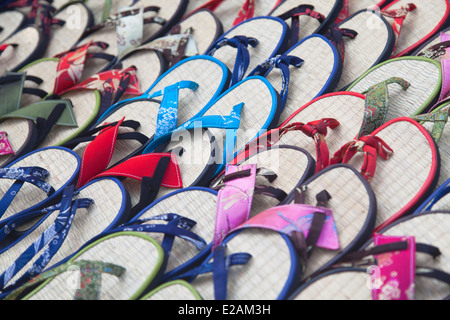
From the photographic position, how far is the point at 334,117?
1.13 m

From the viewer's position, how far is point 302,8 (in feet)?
4.65

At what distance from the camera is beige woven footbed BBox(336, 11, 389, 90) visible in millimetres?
1274

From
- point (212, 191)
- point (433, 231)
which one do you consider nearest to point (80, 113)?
point (212, 191)

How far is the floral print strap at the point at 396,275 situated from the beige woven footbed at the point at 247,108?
0.46 m

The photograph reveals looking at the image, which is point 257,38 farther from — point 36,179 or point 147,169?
point 36,179

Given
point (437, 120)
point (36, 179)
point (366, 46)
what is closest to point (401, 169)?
point (437, 120)

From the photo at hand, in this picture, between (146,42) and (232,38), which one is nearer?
(232,38)

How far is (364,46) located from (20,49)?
3.84 feet

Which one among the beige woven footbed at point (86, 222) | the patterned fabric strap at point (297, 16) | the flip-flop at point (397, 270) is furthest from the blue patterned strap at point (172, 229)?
the patterned fabric strap at point (297, 16)

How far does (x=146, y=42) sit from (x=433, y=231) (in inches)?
44.5

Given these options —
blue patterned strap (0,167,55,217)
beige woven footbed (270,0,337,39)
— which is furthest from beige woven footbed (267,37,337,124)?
blue patterned strap (0,167,55,217)

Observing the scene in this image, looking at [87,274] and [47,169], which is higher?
[47,169]

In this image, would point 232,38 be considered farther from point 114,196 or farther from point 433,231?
point 433,231

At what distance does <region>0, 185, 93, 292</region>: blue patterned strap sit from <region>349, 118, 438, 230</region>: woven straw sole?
61 cm
